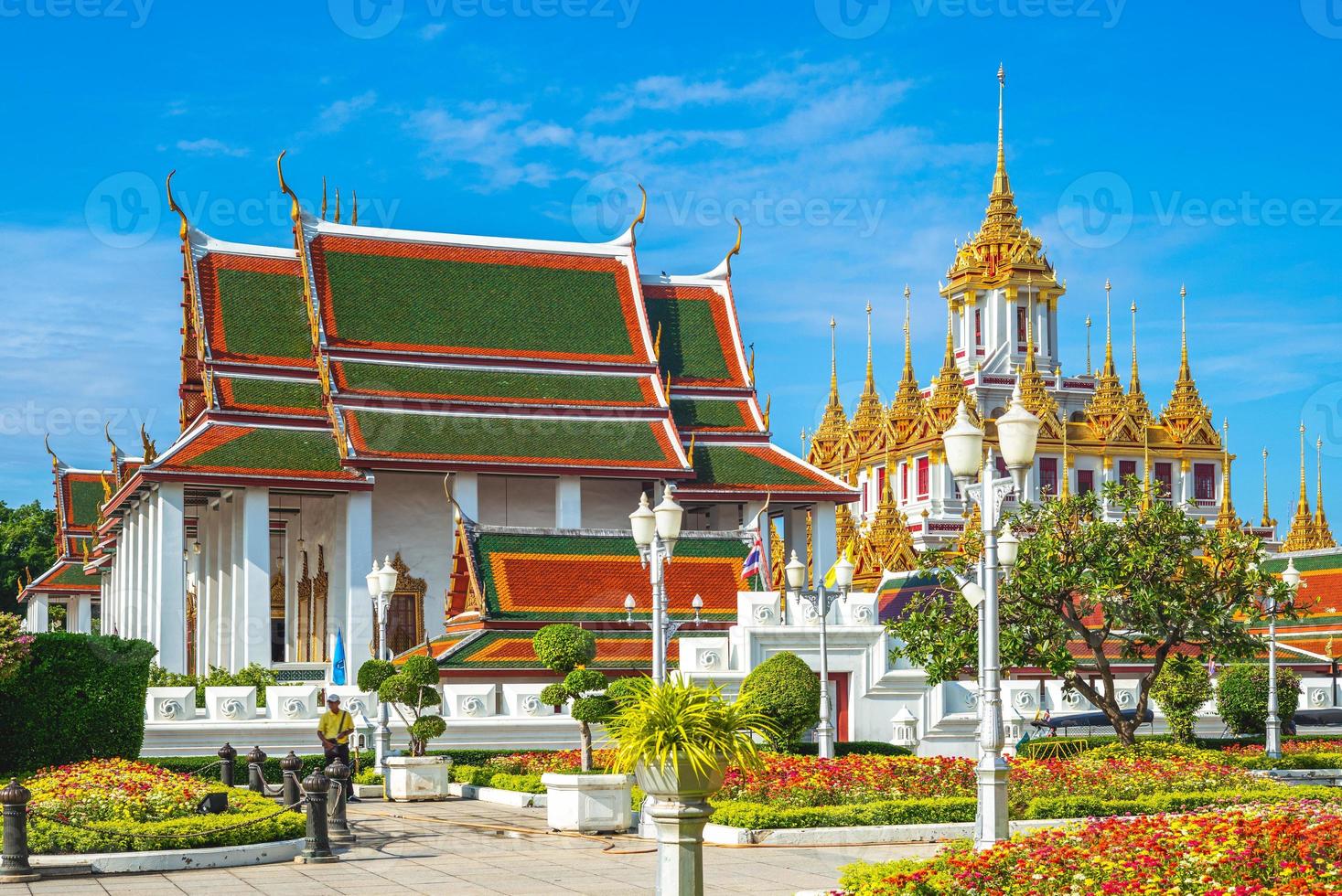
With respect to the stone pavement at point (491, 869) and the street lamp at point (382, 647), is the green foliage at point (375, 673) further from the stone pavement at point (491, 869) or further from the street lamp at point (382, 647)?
the stone pavement at point (491, 869)

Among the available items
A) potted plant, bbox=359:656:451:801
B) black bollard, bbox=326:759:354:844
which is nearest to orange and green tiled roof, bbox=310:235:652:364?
potted plant, bbox=359:656:451:801

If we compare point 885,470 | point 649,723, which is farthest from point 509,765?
point 885,470

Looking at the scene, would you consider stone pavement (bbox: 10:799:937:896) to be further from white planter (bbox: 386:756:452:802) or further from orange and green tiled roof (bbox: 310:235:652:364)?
orange and green tiled roof (bbox: 310:235:652:364)

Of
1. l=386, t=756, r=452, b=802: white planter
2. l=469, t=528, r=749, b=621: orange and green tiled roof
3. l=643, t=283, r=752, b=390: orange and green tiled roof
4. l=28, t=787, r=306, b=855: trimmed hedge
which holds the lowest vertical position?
l=386, t=756, r=452, b=802: white planter

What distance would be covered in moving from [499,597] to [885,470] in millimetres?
44417

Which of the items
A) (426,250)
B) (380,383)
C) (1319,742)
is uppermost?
(426,250)

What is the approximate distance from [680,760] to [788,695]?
1393 cm

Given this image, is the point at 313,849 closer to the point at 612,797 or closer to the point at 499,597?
the point at 612,797

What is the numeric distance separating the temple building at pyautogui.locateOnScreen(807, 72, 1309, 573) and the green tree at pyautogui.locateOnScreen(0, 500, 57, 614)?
4032 cm

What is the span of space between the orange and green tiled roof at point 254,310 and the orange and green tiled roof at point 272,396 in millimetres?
569

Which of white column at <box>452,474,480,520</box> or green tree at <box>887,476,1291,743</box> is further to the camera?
white column at <box>452,474,480,520</box>

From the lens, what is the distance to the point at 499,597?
111ft

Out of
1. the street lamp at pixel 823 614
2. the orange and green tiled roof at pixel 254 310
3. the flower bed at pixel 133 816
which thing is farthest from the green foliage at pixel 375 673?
the orange and green tiled roof at pixel 254 310

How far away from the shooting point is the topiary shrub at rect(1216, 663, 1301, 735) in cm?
3077
